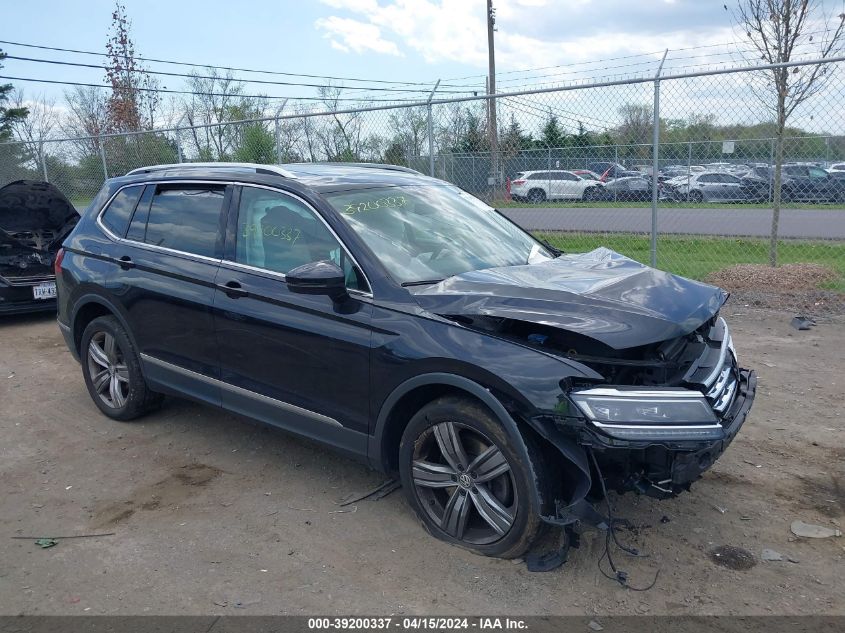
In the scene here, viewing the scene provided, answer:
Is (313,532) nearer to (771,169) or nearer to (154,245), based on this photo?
(154,245)

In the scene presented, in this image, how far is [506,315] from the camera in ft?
10.8

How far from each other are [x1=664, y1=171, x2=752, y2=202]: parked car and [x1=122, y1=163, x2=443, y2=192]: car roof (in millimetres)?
5269

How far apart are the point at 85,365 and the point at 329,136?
6.85m

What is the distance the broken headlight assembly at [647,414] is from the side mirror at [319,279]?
4.28 feet

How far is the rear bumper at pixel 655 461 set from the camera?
117 inches

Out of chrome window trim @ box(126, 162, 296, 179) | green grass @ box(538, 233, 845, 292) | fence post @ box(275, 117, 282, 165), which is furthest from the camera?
fence post @ box(275, 117, 282, 165)

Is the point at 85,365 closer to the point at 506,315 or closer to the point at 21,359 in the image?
the point at 21,359

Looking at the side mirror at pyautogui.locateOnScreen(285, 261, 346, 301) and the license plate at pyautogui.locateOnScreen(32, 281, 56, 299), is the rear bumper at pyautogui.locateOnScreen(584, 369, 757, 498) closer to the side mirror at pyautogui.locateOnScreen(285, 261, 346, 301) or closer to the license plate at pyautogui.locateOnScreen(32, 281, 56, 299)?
the side mirror at pyautogui.locateOnScreen(285, 261, 346, 301)

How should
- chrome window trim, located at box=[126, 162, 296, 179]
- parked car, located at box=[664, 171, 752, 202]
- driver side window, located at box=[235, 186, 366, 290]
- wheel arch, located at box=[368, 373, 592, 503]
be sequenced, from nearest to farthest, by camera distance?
wheel arch, located at box=[368, 373, 592, 503] < driver side window, located at box=[235, 186, 366, 290] < chrome window trim, located at box=[126, 162, 296, 179] < parked car, located at box=[664, 171, 752, 202]

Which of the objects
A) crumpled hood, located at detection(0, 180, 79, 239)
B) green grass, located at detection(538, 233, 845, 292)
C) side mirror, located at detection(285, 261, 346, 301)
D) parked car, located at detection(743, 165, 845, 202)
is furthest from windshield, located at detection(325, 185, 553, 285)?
crumpled hood, located at detection(0, 180, 79, 239)

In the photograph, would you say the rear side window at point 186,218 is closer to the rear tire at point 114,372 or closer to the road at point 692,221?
the rear tire at point 114,372

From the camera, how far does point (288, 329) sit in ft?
13.1

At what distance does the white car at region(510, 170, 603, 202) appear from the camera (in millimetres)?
9719

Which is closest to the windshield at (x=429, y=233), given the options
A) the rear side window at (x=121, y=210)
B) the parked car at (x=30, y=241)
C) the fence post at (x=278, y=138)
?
the rear side window at (x=121, y=210)
